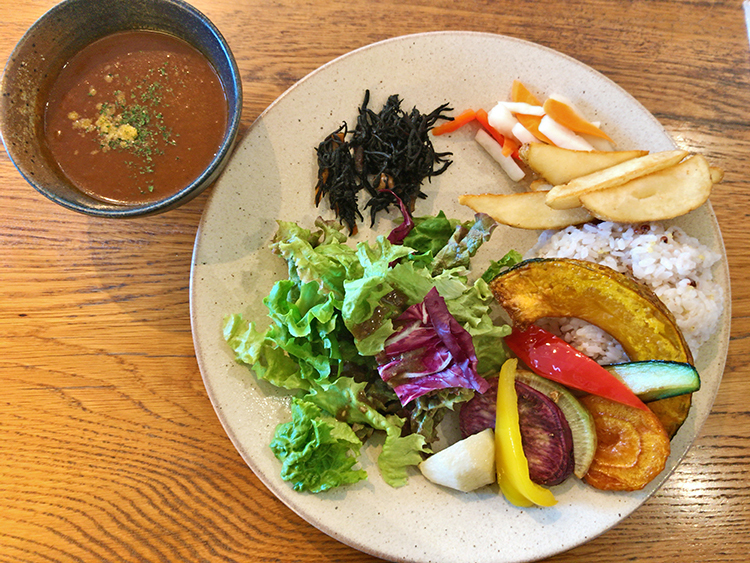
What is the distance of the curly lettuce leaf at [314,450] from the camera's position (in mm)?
1700

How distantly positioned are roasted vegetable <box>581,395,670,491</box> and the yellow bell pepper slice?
0.73ft

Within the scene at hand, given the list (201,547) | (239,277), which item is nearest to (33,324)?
(239,277)

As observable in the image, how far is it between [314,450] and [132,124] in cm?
133

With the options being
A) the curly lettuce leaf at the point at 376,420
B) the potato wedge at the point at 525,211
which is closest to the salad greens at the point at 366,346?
the curly lettuce leaf at the point at 376,420

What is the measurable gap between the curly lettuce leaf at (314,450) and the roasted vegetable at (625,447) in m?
0.90

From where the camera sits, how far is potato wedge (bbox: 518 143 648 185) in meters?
1.89

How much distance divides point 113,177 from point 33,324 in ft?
2.85

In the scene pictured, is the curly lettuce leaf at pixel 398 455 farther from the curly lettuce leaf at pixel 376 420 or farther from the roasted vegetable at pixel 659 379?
the roasted vegetable at pixel 659 379

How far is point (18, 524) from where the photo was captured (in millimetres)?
1935

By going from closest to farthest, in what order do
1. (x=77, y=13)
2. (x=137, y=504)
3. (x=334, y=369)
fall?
1. (x=77, y=13)
2. (x=334, y=369)
3. (x=137, y=504)

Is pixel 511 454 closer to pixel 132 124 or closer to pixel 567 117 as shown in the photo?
pixel 567 117

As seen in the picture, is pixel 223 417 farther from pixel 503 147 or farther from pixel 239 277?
pixel 503 147

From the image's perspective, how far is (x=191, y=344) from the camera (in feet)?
6.81

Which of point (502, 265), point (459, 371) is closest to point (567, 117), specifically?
point (502, 265)
